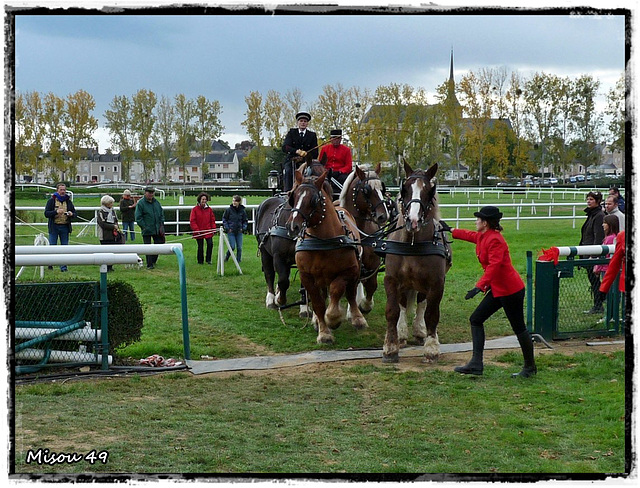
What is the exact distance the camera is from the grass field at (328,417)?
5414 millimetres

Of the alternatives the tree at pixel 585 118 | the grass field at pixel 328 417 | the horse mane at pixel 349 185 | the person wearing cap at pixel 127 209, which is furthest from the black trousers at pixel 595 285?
the tree at pixel 585 118

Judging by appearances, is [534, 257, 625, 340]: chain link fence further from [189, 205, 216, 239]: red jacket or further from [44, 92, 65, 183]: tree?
[44, 92, 65, 183]: tree

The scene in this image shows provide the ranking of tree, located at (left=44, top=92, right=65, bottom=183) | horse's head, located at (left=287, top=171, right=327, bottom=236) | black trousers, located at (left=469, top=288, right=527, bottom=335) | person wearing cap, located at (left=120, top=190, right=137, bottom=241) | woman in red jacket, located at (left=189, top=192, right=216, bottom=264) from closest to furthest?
1. black trousers, located at (left=469, top=288, right=527, bottom=335)
2. horse's head, located at (left=287, top=171, right=327, bottom=236)
3. woman in red jacket, located at (left=189, top=192, right=216, bottom=264)
4. person wearing cap, located at (left=120, top=190, right=137, bottom=241)
5. tree, located at (left=44, top=92, right=65, bottom=183)

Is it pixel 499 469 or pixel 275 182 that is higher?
pixel 275 182

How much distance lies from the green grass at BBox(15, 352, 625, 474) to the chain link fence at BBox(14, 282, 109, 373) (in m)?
0.45

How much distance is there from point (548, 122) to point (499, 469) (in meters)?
27.1

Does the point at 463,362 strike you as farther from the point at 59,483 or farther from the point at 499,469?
the point at 59,483

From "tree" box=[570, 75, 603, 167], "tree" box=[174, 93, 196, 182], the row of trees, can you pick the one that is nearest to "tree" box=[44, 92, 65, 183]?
the row of trees

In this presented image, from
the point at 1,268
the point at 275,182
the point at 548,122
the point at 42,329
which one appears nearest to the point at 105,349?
the point at 42,329

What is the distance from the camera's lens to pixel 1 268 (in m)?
5.31

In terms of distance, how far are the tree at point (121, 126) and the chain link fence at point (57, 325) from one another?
38.4 m

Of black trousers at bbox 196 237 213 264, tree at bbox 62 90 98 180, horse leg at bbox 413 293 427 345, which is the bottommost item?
horse leg at bbox 413 293 427 345

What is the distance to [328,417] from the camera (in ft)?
21.8

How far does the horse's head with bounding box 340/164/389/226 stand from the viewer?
1148 centimetres
